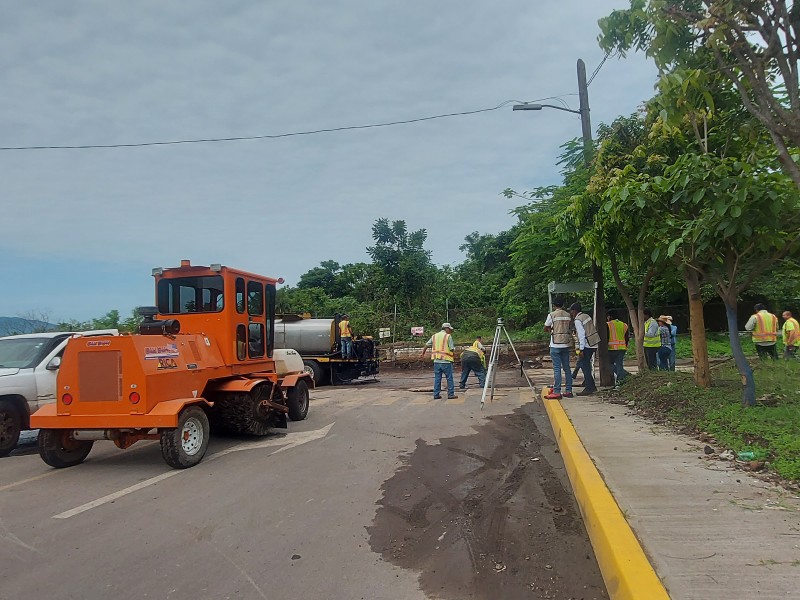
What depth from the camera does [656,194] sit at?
8008 mm

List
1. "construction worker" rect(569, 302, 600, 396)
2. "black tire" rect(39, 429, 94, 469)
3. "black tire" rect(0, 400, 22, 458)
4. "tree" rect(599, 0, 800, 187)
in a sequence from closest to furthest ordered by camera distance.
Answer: "tree" rect(599, 0, 800, 187) < "black tire" rect(39, 429, 94, 469) < "black tire" rect(0, 400, 22, 458) < "construction worker" rect(569, 302, 600, 396)

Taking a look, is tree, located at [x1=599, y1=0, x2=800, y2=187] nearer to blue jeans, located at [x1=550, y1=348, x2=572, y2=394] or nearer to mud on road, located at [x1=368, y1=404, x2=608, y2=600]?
mud on road, located at [x1=368, y1=404, x2=608, y2=600]

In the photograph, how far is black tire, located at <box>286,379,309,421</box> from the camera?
35.4ft

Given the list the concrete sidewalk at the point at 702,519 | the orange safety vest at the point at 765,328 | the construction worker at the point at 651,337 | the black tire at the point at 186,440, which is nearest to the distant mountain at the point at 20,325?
the black tire at the point at 186,440

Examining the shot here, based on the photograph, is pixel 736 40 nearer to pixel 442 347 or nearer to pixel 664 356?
pixel 442 347

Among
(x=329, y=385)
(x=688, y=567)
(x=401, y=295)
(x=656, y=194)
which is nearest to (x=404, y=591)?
(x=688, y=567)

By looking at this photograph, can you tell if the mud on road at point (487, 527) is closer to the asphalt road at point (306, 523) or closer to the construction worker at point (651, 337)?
the asphalt road at point (306, 523)

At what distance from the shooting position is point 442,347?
522 inches

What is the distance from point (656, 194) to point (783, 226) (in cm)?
156

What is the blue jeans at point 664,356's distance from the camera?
1488 cm

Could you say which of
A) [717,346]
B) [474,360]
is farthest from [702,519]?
[717,346]

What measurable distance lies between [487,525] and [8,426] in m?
7.42

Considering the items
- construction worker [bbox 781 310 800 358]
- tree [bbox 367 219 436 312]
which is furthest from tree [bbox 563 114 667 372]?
tree [bbox 367 219 436 312]

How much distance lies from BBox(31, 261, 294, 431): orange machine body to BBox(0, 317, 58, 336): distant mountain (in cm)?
927
